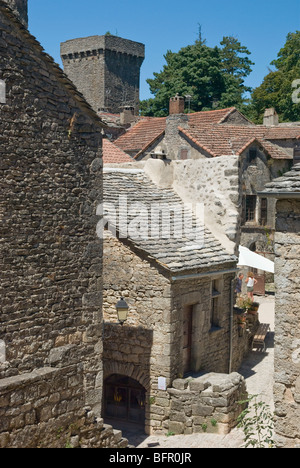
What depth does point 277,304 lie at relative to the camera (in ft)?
24.9

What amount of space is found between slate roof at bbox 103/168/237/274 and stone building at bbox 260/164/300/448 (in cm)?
416

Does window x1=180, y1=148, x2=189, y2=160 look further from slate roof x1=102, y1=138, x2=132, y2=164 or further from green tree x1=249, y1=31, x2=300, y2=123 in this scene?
green tree x1=249, y1=31, x2=300, y2=123

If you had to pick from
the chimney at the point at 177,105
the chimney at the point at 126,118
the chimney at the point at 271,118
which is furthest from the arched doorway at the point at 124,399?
the chimney at the point at 126,118

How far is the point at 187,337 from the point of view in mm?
12609

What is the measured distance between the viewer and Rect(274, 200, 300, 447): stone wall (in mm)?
7453

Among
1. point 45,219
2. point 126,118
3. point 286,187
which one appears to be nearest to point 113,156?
point 45,219

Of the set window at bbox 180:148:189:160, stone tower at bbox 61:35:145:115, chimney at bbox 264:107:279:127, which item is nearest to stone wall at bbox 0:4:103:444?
window at bbox 180:148:189:160

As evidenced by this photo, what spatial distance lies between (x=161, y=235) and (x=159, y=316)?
188cm

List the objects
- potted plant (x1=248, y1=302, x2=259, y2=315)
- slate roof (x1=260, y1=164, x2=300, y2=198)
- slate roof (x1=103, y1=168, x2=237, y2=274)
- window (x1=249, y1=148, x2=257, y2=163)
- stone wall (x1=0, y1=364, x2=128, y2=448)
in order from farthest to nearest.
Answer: window (x1=249, y1=148, x2=257, y2=163) < potted plant (x1=248, y1=302, x2=259, y2=315) < slate roof (x1=103, y1=168, x2=237, y2=274) < stone wall (x1=0, y1=364, x2=128, y2=448) < slate roof (x1=260, y1=164, x2=300, y2=198)

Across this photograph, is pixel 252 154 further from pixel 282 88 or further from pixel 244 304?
pixel 244 304

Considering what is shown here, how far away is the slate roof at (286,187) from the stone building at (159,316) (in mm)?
4277

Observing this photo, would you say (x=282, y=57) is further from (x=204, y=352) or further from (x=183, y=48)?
(x=204, y=352)
